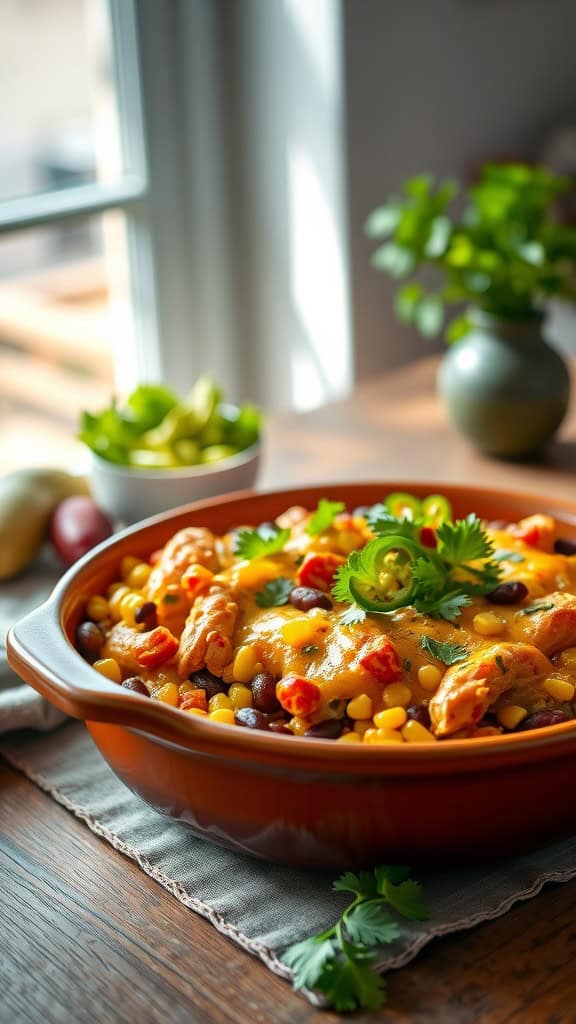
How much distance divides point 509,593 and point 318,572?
0.22 m

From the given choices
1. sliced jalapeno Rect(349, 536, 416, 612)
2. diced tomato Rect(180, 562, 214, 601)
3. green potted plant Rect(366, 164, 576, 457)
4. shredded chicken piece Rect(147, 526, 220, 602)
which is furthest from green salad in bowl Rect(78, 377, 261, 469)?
sliced jalapeno Rect(349, 536, 416, 612)

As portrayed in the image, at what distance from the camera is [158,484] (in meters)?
1.95

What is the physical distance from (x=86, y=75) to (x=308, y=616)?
2103mm

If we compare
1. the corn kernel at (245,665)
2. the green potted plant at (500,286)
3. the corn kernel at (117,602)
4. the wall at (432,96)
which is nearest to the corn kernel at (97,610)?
the corn kernel at (117,602)

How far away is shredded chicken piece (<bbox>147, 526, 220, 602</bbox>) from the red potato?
395 millimetres

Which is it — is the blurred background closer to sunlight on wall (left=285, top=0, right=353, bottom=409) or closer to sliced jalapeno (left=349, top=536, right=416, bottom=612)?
sunlight on wall (left=285, top=0, right=353, bottom=409)

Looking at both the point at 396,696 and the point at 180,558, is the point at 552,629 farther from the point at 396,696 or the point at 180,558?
the point at 180,558

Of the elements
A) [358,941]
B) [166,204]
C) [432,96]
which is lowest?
[358,941]

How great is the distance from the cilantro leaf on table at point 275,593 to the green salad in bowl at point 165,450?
557mm

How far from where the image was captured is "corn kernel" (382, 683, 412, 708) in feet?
4.01

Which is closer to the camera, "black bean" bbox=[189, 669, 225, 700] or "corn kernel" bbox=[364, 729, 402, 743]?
"corn kernel" bbox=[364, 729, 402, 743]

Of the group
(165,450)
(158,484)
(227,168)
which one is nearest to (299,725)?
(158,484)

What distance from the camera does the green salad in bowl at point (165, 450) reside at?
1958 mm

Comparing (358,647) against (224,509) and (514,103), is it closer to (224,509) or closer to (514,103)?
(224,509)
